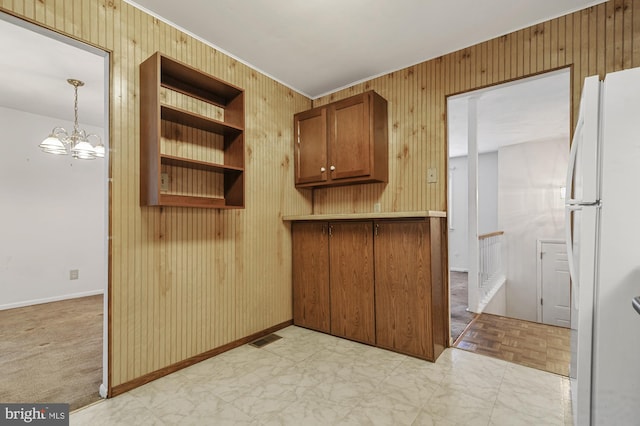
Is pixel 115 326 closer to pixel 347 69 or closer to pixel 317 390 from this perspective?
pixel 317 390

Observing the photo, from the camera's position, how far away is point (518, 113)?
Result: 4.16 metres

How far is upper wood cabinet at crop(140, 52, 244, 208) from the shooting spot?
194 cm

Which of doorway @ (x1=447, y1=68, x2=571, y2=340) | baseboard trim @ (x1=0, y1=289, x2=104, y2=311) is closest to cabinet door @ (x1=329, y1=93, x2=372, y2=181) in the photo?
doorway @ (x1=447, y1=68, x2=571, y2=340)

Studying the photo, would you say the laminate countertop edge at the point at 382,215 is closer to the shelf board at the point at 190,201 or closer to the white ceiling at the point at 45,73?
the shelf board at the point at 190,201

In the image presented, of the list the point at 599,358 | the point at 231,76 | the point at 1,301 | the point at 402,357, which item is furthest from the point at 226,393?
the point at 1,301

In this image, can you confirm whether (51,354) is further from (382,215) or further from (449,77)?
(449,77)

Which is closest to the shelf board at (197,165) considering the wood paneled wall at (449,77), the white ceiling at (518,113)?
the wood paneled wall at (449,77)

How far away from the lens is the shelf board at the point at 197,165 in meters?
2.05

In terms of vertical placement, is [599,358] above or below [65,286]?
above

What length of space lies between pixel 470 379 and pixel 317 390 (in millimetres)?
1027

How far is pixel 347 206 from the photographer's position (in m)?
3.21

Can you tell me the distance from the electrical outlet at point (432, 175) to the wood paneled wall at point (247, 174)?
4 cm

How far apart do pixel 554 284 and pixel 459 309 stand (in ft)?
8.52

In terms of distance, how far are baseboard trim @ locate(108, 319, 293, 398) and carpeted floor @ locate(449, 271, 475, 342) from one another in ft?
5.72
